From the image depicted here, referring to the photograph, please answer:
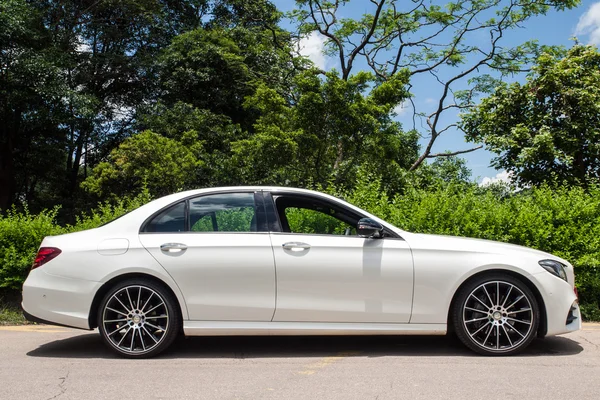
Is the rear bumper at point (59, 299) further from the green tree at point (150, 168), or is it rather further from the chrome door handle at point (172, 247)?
the green tree at point (150, 168)

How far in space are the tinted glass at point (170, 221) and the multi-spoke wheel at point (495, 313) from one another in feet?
8.98

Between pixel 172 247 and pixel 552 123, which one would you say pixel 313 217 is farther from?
pixel 552 123

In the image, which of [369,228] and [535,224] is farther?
[535,224]

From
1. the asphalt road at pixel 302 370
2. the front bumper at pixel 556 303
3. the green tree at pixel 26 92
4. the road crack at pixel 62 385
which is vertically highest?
the green tree at pixel 26 92

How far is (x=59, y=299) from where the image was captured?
538 cm

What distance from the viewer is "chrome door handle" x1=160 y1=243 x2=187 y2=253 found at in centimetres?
534

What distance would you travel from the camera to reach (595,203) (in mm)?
8203

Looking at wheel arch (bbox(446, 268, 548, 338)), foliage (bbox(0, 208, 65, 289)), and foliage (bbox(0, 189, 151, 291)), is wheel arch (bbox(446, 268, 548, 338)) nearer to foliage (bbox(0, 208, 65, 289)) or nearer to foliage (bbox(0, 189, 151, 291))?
foliage (bbox(0, 189, 151, 291))

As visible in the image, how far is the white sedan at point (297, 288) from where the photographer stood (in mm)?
5266

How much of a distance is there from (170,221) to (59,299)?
4.11 ft

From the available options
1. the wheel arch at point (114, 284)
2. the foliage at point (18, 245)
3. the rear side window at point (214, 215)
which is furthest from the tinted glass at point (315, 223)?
the foliage at point (18, 245)

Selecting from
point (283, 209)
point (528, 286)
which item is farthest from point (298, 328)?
point (528, 286)

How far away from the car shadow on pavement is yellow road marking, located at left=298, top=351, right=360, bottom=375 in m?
0.02

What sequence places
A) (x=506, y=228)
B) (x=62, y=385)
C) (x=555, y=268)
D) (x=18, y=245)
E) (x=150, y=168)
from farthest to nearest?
1. (x=150, y=168)
2. (x=506, y=228)
3. (x=18, y=245)
4. (x=555, y=268)
5. (x=62, y=385)
